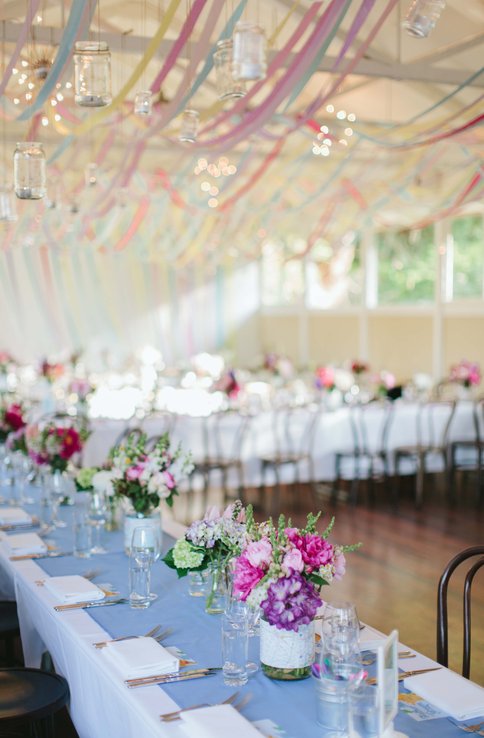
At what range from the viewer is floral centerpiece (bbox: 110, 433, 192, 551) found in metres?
3.61

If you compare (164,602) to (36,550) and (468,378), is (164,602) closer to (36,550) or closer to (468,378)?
(36,550)

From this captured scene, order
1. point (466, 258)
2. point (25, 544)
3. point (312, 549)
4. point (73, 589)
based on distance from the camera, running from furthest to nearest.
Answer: point (466, 258) → point (25, 544) → point (73, 589) → point (312, 549)

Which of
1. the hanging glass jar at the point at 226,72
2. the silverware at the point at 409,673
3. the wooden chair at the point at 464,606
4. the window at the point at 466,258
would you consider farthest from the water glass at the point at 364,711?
the window at the point at 466,258

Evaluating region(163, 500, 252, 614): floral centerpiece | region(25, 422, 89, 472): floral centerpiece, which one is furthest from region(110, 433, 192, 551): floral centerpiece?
region(163, 500, 252, 614): floral centerpiece

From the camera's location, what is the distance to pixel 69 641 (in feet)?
9.28

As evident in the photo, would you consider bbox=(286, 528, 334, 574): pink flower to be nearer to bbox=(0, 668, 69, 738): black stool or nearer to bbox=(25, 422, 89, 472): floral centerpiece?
bbox=(0, 668, 69, 738): black stool

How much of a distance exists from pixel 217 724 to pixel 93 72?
1.99 m

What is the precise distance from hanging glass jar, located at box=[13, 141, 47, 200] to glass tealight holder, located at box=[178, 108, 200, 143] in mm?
910

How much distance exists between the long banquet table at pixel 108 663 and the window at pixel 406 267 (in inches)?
352

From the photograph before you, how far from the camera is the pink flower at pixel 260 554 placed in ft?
7.67

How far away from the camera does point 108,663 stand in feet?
8.29

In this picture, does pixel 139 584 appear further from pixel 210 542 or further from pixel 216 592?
pixel 210 542

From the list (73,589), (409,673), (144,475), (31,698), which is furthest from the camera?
(144,475)

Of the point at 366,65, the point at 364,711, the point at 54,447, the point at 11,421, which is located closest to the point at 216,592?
the point at 364,711
